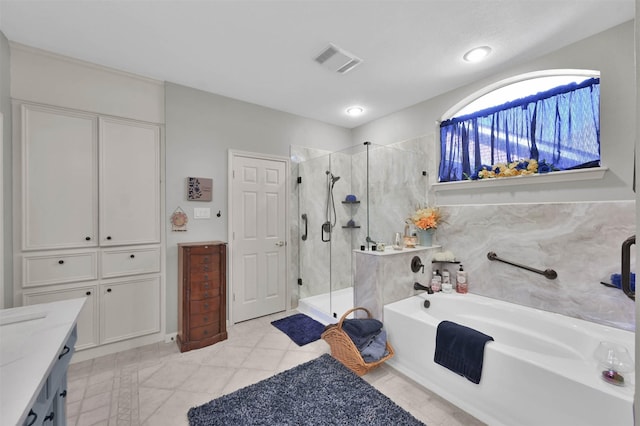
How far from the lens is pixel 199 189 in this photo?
288 centimetres

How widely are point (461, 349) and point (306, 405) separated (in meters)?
1.12

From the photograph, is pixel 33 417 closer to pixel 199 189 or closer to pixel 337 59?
pixel 199 189

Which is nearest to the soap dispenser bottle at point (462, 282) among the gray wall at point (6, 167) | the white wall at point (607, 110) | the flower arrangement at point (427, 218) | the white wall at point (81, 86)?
the flower arrangement at point (427, 218)

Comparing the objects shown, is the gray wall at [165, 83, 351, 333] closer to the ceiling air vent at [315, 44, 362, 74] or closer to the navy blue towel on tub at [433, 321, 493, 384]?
the ceiling air vent at [315, 44, 362, 74]

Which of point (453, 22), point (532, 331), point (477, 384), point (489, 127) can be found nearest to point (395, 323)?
point (477, 384)

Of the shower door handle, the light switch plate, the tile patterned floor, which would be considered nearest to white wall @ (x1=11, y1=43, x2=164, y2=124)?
the light switch plate

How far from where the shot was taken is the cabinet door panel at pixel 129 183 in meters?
2.44

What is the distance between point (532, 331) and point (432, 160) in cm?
188

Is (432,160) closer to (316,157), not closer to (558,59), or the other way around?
(558,59)

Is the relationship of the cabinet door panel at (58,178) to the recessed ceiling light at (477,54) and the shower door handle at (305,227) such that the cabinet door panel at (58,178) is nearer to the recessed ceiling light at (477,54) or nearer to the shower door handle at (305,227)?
the shower door handle at (305,227)

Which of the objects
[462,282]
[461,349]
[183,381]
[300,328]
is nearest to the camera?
[461,349]

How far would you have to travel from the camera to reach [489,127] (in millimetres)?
2609

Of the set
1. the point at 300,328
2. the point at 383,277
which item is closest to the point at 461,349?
the point at 383,277

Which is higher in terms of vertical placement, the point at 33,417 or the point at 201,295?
the point at 33,417
